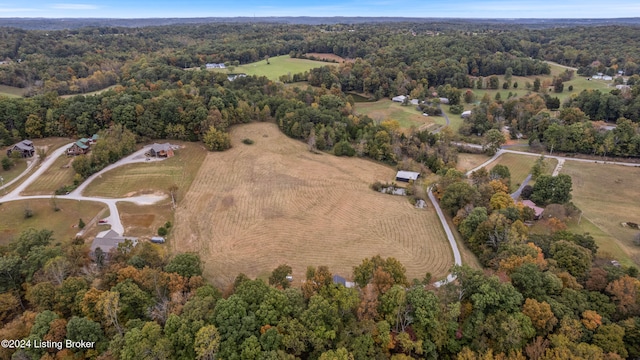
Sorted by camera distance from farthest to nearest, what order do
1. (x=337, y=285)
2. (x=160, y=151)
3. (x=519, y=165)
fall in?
(x=519, y=165) → (x=160, y=151) → (x=337, y=285)

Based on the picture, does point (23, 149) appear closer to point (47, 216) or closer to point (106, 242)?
point (47, 216)

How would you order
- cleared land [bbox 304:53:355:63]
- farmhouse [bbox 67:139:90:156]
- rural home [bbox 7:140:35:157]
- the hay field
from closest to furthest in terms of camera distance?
the hay field → rural home [bbox 7:140:35:157] → farmhouse [bbox 67:139:90:156] → cleared land [bbox 304:53:355:63]

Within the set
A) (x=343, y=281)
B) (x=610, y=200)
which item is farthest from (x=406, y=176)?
(x=610, y=200)

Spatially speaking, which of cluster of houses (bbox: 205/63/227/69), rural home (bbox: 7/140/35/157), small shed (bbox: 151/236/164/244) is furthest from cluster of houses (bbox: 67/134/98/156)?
cluster of houses (bbox: 205/63/227/69)

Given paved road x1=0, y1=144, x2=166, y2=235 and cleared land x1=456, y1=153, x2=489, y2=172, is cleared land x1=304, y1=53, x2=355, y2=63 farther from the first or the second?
paved road x1=0, y1=144, x2=166, y2=235

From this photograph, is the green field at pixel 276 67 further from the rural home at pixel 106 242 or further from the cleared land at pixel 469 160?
the rural home at pixel 106 242

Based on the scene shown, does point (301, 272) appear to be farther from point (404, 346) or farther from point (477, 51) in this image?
point (477, 51)

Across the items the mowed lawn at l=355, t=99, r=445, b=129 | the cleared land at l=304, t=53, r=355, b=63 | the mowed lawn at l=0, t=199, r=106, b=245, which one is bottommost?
the mowed lawn at l=0, t=199, r=106, b=245
